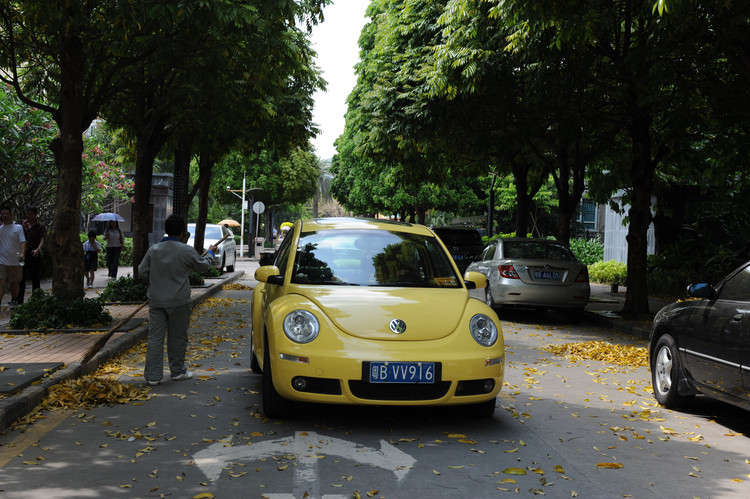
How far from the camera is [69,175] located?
36.1 ft

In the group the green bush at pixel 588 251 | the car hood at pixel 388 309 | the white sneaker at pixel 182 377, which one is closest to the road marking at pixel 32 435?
the white sneaker at pixel 182 377

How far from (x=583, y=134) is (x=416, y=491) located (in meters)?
16.0

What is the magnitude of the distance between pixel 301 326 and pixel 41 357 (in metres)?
3.95

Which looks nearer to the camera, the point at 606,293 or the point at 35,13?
the point at 35,13

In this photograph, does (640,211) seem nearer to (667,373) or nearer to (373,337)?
(667,373)

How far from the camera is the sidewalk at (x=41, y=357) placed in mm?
6137

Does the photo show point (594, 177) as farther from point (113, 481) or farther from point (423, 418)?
point (113, 481)

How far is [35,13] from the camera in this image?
9.23 m

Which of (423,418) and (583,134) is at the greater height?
(583,134)

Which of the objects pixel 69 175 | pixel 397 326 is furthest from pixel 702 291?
pixel 69 175

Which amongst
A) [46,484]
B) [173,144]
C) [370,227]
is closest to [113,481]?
[46,484]

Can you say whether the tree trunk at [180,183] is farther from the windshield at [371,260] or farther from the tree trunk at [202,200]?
the windshield at [371,260]

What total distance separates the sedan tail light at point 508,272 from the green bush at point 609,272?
12.5 metres

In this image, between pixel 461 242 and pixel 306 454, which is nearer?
pixel 306 454
